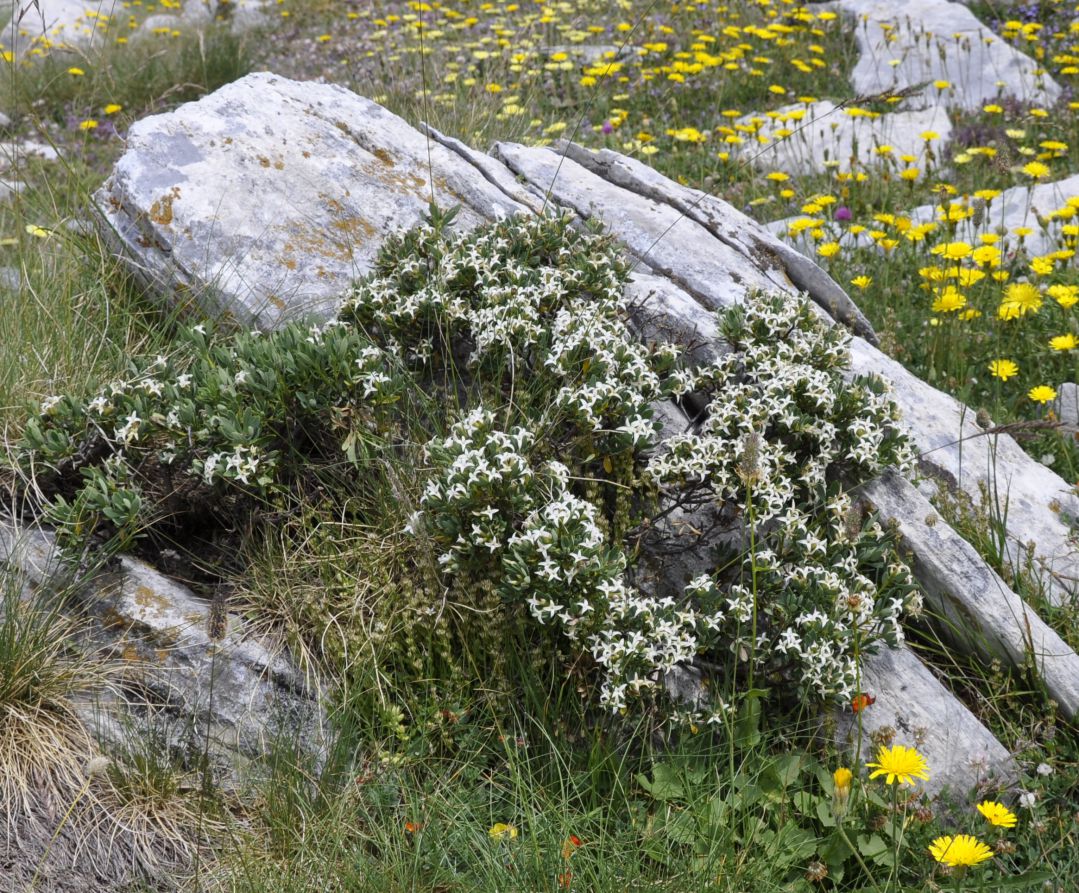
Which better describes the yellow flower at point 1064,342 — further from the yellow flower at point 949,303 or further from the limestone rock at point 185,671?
the limestone rock at point 185,671

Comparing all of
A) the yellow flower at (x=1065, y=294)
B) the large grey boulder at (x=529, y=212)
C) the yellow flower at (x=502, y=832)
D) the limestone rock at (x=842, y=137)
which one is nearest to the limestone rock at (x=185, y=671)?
the yellow flower at (x=502, y=832)

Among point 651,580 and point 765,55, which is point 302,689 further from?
point 765,55

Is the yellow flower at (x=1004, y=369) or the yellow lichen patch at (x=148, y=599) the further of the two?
the yellow flower at (x=1004, y=369)

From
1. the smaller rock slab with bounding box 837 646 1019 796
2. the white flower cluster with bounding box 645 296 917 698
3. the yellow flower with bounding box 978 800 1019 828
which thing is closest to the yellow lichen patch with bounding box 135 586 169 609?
the white flower cluster with bounding box 645 296 917 698

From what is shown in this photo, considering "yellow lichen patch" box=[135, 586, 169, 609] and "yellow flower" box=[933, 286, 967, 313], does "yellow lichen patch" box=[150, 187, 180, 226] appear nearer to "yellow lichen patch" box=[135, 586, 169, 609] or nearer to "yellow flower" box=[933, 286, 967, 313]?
"yellow lichen patch" box=[135, 586, 169, 609]

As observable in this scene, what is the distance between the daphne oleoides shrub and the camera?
A: 2.99 metres

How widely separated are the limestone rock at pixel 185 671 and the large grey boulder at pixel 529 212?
1.26 m

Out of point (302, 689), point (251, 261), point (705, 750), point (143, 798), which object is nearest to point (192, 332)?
point (251, 261)

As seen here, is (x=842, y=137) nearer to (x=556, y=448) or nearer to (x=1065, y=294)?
(x=1065, y=294)

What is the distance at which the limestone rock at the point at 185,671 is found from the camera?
304cm

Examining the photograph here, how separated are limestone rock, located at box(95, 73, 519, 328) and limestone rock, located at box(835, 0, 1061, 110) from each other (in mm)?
4926

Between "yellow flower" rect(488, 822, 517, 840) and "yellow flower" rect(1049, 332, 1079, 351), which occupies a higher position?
"yellow flower" rect(1049, 332, 1079, 351)

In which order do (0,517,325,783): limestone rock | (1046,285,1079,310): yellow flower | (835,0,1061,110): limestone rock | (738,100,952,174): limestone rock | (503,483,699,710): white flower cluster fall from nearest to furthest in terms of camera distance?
1. (503,483,699,710): white flower cluster
2. (0,517,325,783): limestone rock
3. (1046,285,1079,310): yellow flower
4. (738,100,952,174): limestone rock
5. (835,0,1061,110): limestone rock

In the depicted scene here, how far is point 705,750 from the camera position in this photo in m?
3.02
